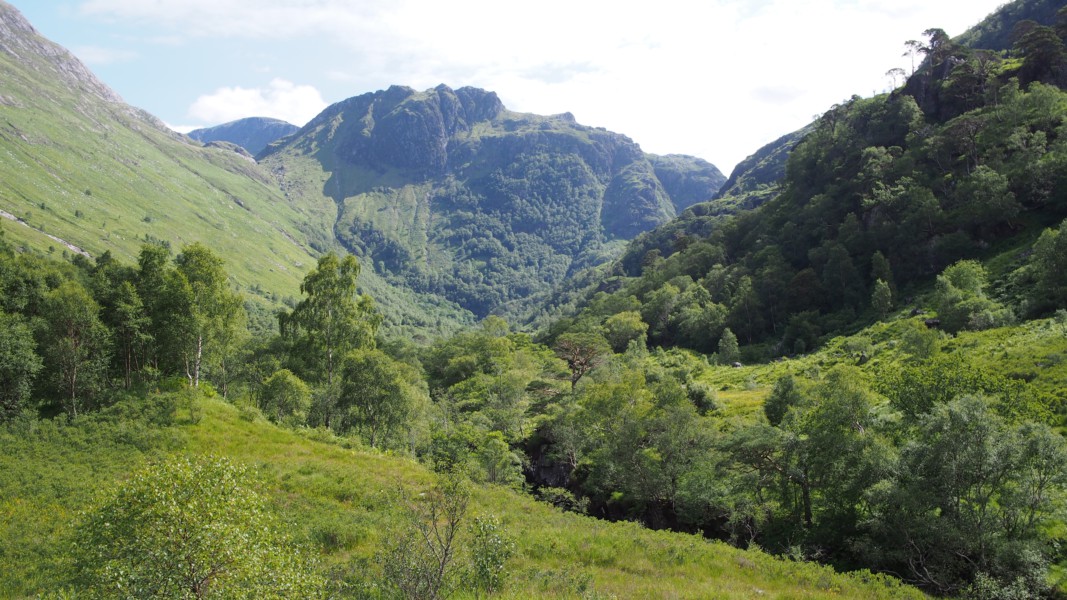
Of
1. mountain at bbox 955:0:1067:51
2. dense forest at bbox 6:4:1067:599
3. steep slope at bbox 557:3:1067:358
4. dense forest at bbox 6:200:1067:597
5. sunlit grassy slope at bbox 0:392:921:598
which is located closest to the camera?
dense forest at bbox 6:4:1067:599

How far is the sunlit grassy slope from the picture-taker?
20.2 metres

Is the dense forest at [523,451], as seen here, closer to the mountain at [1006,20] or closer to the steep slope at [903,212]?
the steep slope at [903,212]

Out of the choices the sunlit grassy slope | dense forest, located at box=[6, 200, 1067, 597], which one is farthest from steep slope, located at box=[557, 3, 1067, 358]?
the sunlit grassy slope

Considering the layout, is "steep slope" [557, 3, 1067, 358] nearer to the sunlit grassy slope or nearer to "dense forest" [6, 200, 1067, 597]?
"dense forest" [6, 200, 1067, 597]

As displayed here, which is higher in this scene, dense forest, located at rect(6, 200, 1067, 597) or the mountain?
the mountain

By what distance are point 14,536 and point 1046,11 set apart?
10328 inches

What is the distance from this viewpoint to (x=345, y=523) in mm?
25438

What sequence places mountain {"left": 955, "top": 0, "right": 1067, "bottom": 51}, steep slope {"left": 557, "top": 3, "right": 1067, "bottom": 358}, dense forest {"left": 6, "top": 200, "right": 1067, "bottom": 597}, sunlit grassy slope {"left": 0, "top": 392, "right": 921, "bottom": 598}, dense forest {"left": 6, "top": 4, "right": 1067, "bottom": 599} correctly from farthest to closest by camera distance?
A: mountain {"left": 955, "top": 0, "right": 1067, "bottom": 51}, steep slope {"left": 557, "top": 3, "right": 1067, "bottom": 358}, dense forest {"left": 6, "top": 200, "right": 1067, "bottom": 597}, sunlit grassy slope {"left": 0, "top": 392, "right": 921, "bottom": 598}, dense forest {"left": 6, "top": 4, "right": 1067, "bottom": 599}

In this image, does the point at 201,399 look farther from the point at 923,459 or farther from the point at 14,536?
the point at 923,459

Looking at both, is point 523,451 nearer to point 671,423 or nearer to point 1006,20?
point 671,423

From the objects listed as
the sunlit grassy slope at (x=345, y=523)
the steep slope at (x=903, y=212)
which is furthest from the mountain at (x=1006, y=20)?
the sunlit grassy slope at (x=345, y=523)

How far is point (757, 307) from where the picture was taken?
4358 inches

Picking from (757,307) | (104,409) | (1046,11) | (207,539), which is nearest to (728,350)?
(757,307)

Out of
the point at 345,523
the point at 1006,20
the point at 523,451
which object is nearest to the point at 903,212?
the point at 523,451
